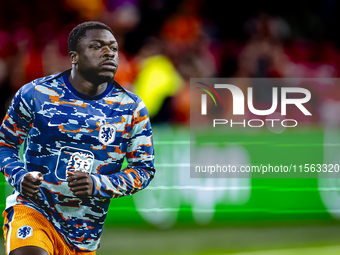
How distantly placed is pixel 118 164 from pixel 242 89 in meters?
1.87

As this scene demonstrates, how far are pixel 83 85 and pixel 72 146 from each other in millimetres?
261

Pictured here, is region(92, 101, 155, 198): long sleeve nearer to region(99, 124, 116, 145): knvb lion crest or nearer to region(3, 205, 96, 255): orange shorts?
region(99, 124, 116, 145): knvb lion crest

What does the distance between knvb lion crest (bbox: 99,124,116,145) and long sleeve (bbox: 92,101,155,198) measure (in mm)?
81

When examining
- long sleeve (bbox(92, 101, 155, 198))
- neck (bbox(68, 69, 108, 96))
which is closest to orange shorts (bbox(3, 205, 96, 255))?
long sleeve (bbox(92, 101, 155, 198))

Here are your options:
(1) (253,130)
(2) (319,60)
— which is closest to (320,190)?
(1) (253,130)

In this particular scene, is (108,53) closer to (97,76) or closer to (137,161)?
(97,76)

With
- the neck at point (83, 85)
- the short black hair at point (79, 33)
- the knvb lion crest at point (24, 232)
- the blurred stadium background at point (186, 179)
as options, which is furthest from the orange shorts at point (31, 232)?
the blurred stadium background at point (186, 179)

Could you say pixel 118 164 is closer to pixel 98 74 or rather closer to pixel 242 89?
pixel 98 74

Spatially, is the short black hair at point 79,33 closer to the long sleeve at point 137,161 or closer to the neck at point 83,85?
the neck at point 83,85

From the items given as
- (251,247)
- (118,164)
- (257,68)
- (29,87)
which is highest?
(257,68)

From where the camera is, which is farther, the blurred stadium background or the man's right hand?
the blurred stadium background

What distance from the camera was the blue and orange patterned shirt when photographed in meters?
1.84

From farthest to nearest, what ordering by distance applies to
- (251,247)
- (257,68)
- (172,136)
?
(257,68) < (172,136) < (251,247)

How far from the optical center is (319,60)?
4.45 meters
